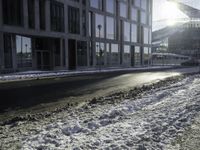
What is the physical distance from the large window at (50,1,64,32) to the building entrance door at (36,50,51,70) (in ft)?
9.61

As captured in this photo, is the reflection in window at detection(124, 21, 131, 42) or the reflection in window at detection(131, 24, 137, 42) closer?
the reflection in window at detection(124, 21, 131, 42)

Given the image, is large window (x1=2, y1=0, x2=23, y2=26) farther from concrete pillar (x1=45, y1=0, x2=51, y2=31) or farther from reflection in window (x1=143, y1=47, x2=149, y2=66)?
reflection in window (x1=143, y1=47, x2=149, y2=66)

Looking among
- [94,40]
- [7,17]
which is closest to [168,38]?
[94,40]

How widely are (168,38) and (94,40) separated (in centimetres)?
8565

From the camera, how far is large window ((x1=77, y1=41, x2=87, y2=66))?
132 feet

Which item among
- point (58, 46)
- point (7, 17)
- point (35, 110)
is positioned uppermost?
point (7, 17)

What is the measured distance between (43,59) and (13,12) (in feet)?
24.4

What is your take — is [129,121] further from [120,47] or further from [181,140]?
[120,47]

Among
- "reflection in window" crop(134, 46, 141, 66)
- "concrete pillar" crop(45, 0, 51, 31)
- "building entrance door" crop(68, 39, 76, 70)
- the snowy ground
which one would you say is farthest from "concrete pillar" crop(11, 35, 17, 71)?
"reflection in window" crop(134, 46, 141, 66)

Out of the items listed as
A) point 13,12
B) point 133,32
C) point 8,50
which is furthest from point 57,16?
point 133,32

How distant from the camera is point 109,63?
1935 inches

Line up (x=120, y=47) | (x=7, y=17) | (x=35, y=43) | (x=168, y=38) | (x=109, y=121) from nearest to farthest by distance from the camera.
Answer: (x=109, y=121) → (x=7, y=17) → (x=35, y=43) → (x=120, y=47) → (x=168, y=38)

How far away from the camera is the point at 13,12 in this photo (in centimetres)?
2939

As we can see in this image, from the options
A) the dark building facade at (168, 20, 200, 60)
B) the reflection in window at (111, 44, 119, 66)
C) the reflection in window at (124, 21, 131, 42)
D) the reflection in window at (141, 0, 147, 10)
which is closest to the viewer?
the reflection in window at (111, 44, 119, 66)
